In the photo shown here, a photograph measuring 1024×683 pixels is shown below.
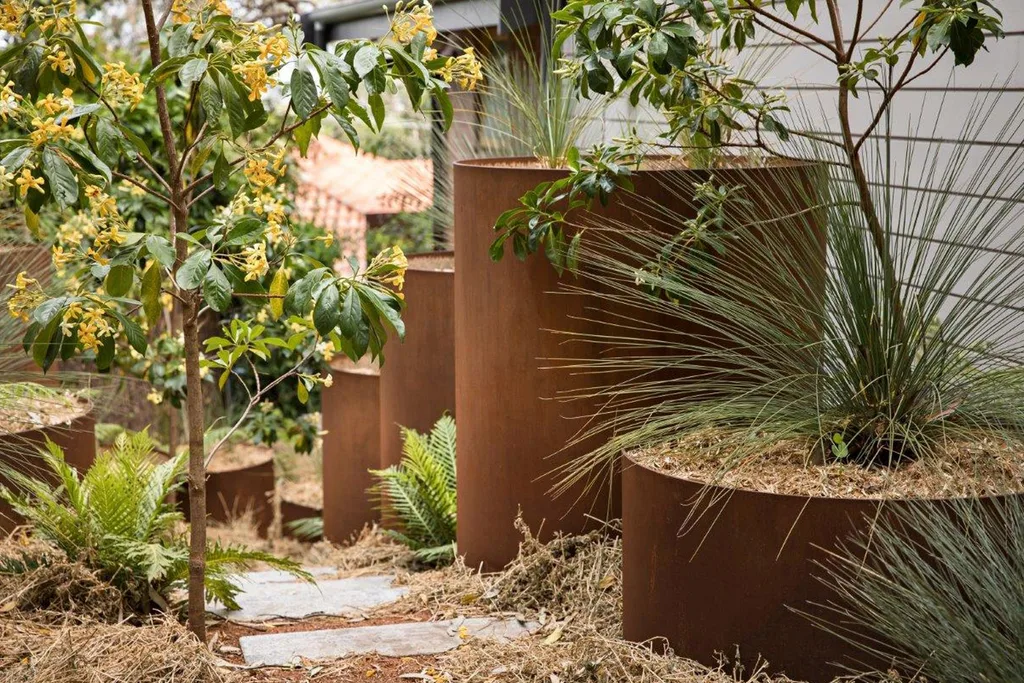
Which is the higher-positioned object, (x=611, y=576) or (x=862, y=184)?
(x=862, y=184)

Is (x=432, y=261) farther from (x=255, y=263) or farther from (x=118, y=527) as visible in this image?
(x=255, y=263)

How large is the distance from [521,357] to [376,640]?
965 mm

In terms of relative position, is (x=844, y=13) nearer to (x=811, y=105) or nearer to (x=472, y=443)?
(x=811, y=105)

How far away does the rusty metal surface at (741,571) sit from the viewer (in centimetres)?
237

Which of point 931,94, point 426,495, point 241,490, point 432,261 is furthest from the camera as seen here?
point 241,490

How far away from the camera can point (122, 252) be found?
2490mm

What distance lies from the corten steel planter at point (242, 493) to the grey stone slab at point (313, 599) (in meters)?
2.95

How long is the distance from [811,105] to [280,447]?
19.5 ft

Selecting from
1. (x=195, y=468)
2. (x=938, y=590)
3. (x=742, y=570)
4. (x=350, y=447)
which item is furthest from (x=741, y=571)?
(x=350, y=447)

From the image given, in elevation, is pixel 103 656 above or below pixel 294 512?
→ above

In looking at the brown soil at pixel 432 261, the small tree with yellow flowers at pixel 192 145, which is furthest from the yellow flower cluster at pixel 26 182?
the brown soil at pixel 432 261

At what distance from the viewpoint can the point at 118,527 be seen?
3.23 metres

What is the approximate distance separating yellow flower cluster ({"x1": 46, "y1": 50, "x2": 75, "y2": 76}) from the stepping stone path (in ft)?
5.11

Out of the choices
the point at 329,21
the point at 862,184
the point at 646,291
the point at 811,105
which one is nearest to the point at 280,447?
the point at 329,21
